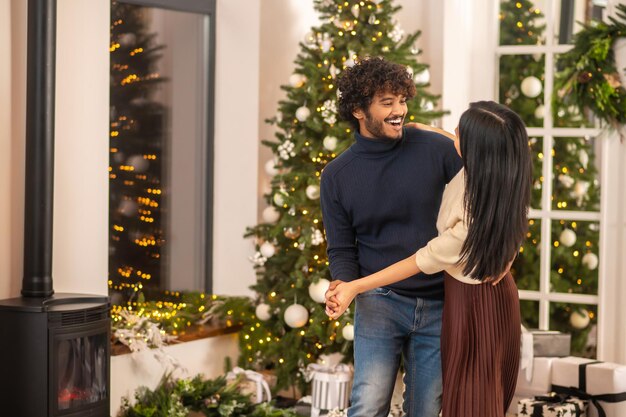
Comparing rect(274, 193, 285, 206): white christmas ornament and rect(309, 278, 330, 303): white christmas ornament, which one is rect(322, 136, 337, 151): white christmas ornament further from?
rect(309, 278, 330, 303): white christmas ornament

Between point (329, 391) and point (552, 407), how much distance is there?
100 cm

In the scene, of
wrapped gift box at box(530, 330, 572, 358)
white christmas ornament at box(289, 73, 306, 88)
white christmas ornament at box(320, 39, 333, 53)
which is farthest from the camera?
white christmas ornament at box(289, 73, 306, 88)

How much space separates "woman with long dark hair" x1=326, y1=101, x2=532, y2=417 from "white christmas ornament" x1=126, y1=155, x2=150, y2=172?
235cm

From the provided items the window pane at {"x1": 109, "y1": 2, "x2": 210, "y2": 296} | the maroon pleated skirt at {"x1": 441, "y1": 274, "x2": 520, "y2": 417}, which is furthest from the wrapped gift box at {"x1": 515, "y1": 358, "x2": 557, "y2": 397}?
the window pane at {"x1": 109, "y1": 2, "x2": 210, "y2": 296}

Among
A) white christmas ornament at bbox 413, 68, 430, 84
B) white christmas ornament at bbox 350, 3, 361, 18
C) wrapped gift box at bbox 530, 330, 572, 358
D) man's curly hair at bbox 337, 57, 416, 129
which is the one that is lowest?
wrapped gift box at bbox 530, 330, 572, 358

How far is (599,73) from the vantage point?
14.5 ft

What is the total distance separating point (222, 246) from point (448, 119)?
1.42 m

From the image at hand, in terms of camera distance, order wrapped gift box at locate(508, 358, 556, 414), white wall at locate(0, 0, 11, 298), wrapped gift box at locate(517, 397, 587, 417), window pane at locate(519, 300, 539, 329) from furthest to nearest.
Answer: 1. window pane at locate(519, 300, 539, 329)
2. wrapped gift box at locate(508, 358, 556, 414)
3. wrapped gift box at locate(517, 397, 587, 417)
4. white wall at locate(0, 0, 11, 298)

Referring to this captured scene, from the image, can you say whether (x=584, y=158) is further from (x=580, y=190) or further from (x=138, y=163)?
(x=138, y=163)

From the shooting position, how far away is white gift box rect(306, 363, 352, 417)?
174 inches

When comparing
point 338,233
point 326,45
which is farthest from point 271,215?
point 338,233

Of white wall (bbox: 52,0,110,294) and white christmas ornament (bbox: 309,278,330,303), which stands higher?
white wall (bbox: 52,0,110,294)

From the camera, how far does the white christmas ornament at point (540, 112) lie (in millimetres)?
5012

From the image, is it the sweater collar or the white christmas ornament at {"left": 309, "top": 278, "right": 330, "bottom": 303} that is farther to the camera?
the white christmas ornament at {"left": 309, "top": 278, "right": 330, "bottom": 303}
